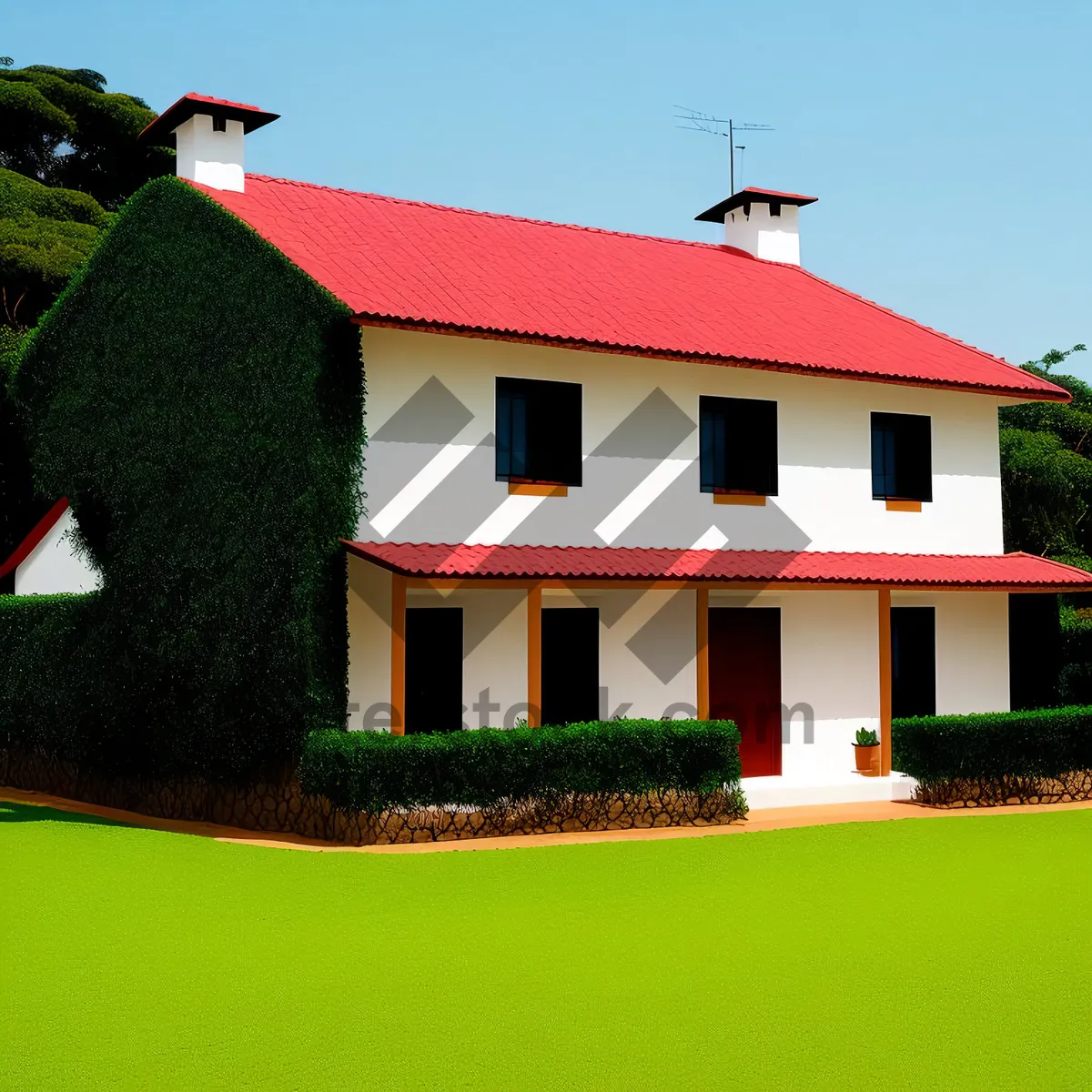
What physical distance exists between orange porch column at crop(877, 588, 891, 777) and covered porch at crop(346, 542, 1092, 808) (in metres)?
0.03

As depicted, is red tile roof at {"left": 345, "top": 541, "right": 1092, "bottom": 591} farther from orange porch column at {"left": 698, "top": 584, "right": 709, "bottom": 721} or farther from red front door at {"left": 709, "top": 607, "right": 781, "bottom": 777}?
red front door at {"left": 709, "top": 607, "right": 781, "bottom": 777}

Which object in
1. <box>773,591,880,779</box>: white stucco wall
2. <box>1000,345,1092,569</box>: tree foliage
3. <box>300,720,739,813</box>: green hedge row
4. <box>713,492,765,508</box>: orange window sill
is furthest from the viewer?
<box>1000,345,1092,569</box>: tree foliage

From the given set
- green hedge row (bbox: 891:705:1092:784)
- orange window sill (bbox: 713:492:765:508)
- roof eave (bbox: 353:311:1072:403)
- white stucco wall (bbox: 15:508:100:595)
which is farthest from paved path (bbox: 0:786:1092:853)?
roof eave (bbox: 353:311:1072:403)

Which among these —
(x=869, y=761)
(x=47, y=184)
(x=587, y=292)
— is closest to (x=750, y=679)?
(x=869, y=761)

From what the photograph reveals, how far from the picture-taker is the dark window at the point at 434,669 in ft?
58.4

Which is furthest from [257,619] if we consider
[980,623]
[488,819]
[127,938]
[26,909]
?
[980,623]

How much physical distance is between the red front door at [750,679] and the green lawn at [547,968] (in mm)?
5842

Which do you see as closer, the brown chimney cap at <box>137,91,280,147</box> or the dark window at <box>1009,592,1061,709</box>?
the brown chimney cap at <box>137,91,280,147</box>

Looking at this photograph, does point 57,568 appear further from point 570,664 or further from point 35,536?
point 570,664

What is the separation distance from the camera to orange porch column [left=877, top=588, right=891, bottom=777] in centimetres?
1972

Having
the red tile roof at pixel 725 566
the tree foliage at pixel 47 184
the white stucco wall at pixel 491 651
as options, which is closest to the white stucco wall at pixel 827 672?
the red tile roof at pixel 725 566

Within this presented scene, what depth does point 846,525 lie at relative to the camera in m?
21.1

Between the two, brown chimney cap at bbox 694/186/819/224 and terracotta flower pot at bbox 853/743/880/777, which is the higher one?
brown chimney cap at bbox 694/186/819/224

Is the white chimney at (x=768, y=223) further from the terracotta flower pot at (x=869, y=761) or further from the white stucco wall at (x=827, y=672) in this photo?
the terracotta flower pot at (x=869, y=761)
